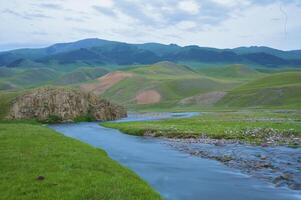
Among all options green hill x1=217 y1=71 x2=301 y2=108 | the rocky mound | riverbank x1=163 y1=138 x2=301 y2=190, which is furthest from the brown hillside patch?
riverbank x1=163 y1=138 x2=301 y2=190

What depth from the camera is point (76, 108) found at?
115375 millimetres

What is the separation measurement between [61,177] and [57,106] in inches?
3382

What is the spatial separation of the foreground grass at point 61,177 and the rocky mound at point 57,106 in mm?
69240

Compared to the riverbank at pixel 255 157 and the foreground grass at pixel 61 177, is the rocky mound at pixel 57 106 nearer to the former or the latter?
the riverbank at pixel 255 157

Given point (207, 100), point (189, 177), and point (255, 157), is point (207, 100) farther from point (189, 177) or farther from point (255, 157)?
point (189, 177)

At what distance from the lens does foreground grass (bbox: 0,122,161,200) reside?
2414 centimetres

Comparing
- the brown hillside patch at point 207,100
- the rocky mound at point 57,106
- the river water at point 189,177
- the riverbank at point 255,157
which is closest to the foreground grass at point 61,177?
the river water at point 189,177

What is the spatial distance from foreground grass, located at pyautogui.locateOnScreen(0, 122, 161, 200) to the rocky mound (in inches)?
2726

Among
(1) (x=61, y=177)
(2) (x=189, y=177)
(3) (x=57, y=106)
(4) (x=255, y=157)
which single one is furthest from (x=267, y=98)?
(1) (x=61, y=177)

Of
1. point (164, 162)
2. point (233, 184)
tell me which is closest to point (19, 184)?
point (233, 184)

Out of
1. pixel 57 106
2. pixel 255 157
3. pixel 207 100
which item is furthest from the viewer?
pixel 207 100

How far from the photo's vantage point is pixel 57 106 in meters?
111

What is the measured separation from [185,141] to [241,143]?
10016mm

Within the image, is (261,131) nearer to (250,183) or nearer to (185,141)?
(185,141)
